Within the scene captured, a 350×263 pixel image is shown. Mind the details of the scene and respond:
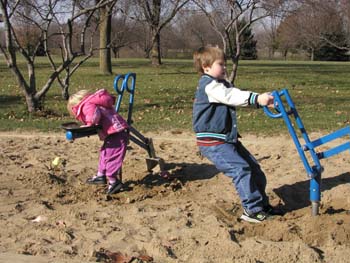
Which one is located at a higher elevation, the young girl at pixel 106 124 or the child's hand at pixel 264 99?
the child's hand at pixel 264 99

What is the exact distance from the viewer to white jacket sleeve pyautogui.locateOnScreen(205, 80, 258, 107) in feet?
12.5

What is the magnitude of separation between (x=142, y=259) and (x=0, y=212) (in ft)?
5.26

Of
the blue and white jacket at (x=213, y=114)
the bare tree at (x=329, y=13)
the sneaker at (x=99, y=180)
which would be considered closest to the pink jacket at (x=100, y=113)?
the sneaker at (x=99, y=180)

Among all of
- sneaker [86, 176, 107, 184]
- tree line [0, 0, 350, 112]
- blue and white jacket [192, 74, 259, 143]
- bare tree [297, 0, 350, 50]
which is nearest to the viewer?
blue and white jacket [192, 74, 259, 143]

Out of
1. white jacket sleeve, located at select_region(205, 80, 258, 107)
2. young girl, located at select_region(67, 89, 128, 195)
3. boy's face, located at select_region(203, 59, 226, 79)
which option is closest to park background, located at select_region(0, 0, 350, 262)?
young girl, located at select_region(67, 89, 128, 195)

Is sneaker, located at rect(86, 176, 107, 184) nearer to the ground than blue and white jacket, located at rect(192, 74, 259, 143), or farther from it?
nearer to the ground

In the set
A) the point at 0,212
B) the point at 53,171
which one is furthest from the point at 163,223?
the point at 53,171

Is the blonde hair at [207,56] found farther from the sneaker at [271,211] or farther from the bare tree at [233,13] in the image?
the bare tree at [233,13]

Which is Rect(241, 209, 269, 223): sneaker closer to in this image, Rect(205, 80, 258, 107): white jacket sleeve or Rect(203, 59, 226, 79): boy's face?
Rect(205, 80, 258, 107): white jacket sleeve

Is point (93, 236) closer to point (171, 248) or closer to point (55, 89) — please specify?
point (171, 248)

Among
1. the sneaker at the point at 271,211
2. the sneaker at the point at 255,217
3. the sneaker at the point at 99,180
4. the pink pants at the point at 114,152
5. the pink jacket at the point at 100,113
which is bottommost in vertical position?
the sneaker at the point at 271,211

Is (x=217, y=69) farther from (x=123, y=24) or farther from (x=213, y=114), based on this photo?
(x=123, y=24)

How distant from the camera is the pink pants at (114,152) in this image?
488 centimetres

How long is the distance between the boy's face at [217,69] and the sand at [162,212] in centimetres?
111
